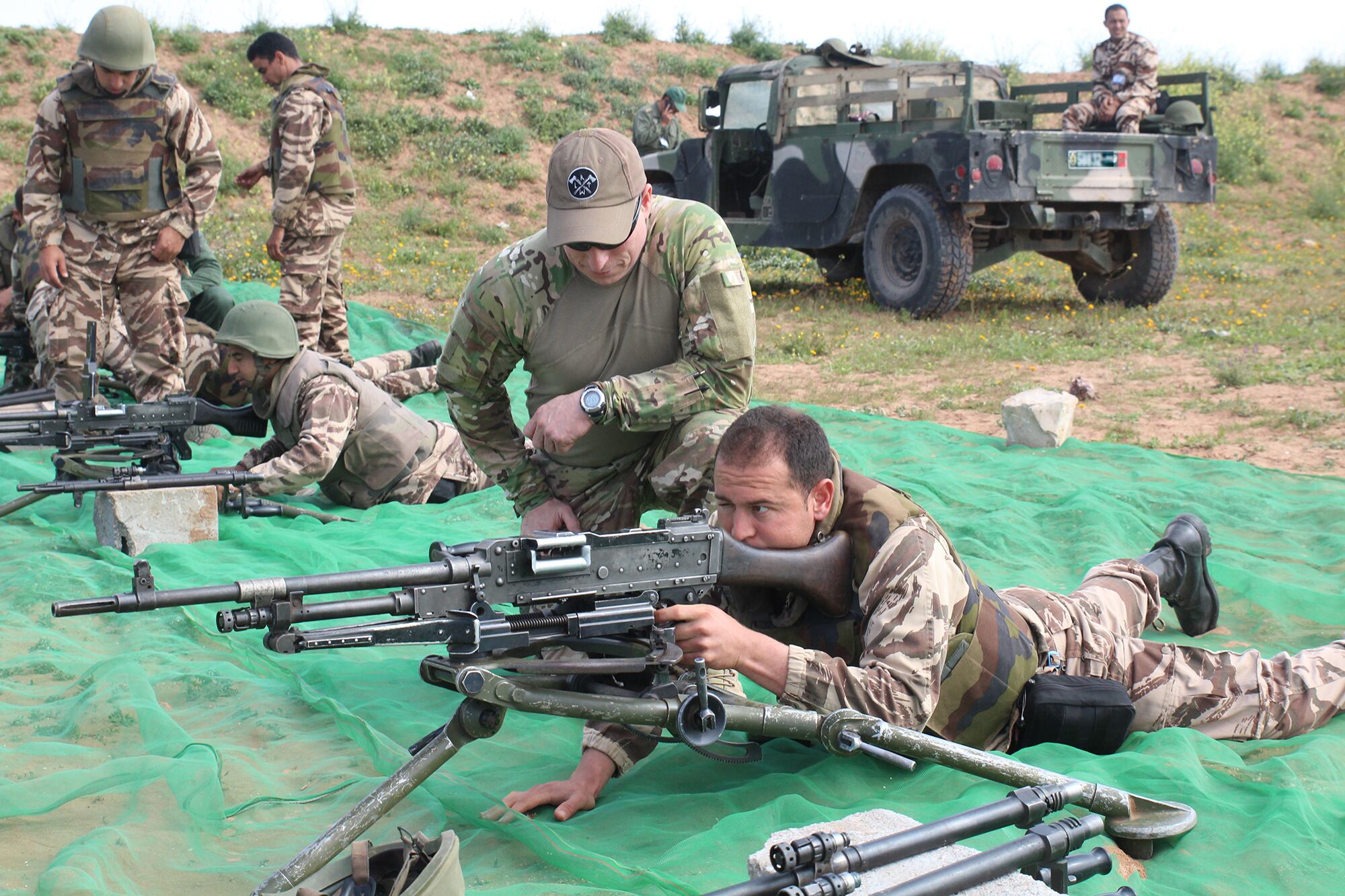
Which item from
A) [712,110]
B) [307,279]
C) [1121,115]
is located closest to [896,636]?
[307,279]

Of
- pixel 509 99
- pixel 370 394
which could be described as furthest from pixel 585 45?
pixel 370 394

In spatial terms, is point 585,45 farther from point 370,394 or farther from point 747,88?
point 370,394

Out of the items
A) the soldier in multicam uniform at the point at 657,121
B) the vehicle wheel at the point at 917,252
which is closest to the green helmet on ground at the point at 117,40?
the vehicle wheel at the point at 917,252

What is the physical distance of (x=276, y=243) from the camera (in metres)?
8.39

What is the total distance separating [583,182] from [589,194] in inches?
1.5

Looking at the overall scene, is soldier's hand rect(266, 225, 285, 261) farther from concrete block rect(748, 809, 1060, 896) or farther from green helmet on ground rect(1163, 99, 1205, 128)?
green helmet on ground rect(1163, 99, 1205, 128)

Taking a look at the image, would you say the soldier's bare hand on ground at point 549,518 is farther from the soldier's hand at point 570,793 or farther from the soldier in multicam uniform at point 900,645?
the soldier's hand at point 570,793

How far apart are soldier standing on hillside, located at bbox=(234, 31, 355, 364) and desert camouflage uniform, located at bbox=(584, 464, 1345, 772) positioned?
5813 mm

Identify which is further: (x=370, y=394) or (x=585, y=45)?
(x=585, y=45)

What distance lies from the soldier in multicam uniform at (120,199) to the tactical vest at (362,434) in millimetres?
1688

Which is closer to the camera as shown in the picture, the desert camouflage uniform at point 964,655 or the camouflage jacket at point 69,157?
the desert camouflage uniform at point 964,655

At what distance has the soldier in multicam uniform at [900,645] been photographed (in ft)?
9.50

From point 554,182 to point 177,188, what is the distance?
442cm

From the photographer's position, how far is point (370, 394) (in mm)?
6168
